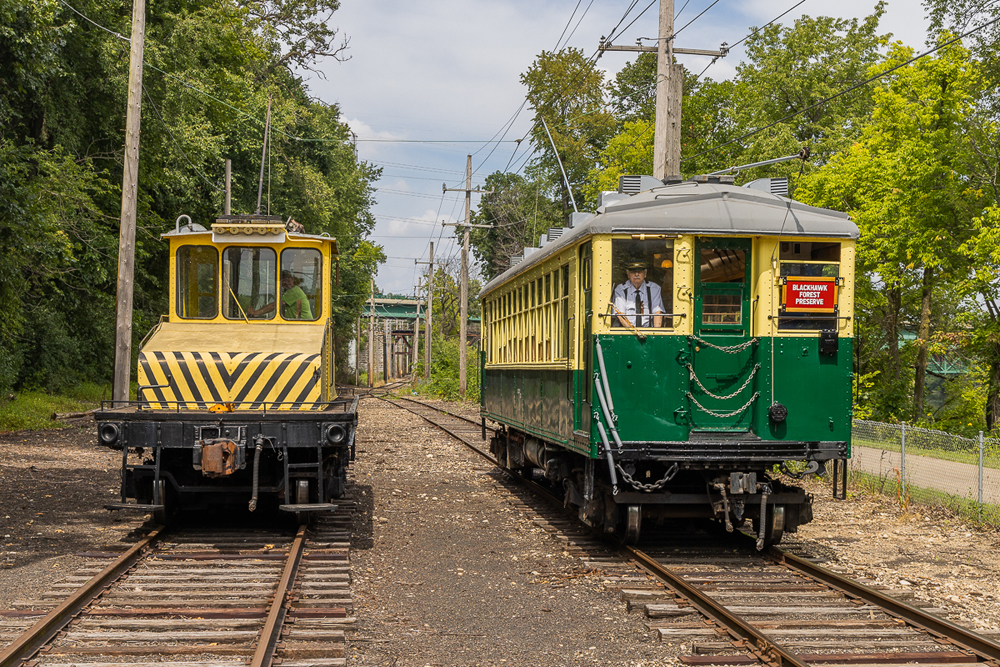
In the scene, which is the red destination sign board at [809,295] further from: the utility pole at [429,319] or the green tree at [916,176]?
the utility pole at [429,319]

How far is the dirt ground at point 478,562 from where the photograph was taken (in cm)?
666

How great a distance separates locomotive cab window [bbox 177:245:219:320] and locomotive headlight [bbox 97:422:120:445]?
188 centimetres

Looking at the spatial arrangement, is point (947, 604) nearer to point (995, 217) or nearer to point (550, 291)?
point (550, 291)

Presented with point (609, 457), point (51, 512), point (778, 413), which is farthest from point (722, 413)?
point (51, 512)

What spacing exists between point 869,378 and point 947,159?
6977mm

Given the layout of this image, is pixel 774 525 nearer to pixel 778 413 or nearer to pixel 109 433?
pixel 778 413

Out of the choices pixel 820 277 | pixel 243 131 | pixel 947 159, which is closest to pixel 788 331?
pixel 820 277

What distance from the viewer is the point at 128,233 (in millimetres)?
17344

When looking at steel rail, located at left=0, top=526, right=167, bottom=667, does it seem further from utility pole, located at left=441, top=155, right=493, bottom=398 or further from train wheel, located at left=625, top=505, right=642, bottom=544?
utility pole, located at left=441, top=155, right=493, bottom=398

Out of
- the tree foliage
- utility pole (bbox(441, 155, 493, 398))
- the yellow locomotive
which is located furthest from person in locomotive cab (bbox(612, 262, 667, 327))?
utility pole (bbox(441, 155, 493, 398))

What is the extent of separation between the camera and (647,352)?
895 cm

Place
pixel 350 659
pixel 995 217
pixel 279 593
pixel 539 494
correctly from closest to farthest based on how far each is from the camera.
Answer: pixel 350 659 → pixel 279 593 → pixel 539 494 → pixel 995 217

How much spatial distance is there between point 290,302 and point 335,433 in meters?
2.06

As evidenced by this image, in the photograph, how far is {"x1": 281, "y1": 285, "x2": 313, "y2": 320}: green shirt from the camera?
35.7ft
